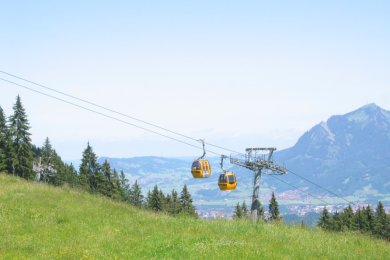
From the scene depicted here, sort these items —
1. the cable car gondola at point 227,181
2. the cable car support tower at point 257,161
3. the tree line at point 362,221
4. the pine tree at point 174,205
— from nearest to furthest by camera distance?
1. the cable car gondola at point 227,181
2. the cable car support tower at point 257,161
3. the tree line at point 362,221
4. the pine tree at point 174,205

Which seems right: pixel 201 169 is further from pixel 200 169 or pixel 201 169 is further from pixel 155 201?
pixel 155 201

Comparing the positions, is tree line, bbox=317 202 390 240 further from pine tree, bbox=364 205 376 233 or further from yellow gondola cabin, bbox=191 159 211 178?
yellow gondola cabin, bbox=191 159 211 178

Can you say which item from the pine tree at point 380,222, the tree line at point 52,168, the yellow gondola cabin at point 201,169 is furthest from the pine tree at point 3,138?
the pine tree at point 380,222

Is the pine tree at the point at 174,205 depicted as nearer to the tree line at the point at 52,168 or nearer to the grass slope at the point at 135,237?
the tree line at the point at 52,168

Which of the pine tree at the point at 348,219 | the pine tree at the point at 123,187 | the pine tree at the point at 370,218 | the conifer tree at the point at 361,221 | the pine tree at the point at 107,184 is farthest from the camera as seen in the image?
the pine tree at the point at 123,187

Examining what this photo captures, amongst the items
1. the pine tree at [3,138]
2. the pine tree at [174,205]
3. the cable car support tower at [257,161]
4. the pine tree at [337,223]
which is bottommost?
the pine tree at [337,223]

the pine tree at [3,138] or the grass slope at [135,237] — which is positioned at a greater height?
the pine tree at [3,138]

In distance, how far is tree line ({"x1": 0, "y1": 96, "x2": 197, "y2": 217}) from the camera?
84.5 meters

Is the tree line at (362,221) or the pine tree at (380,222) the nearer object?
the pine tree at (380,222)

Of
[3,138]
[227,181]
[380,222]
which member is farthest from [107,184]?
[227,181]

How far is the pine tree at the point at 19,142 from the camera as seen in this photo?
277ft

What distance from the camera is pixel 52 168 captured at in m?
104

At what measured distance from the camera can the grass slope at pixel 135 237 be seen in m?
16.1

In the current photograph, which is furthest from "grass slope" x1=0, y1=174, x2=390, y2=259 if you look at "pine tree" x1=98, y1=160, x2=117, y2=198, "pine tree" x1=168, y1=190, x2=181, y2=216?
"pine tree" x1=168, y1=190, x2=181, y2=216
